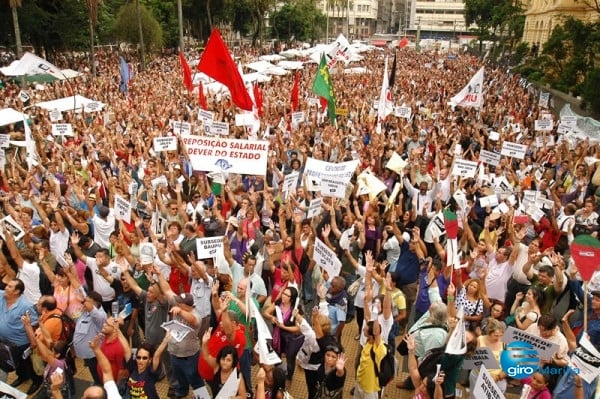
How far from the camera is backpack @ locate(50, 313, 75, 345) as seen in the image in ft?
16.0

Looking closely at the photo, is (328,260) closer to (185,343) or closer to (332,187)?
(185,343)

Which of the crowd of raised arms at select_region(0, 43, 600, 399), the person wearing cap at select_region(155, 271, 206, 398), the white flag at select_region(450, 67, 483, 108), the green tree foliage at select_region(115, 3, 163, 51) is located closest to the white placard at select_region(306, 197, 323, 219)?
the crowd of raised arms at select_region(0, 43, 600, 399)

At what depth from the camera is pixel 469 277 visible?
20.1 feet

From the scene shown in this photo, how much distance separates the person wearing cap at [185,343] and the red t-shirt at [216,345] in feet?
0.74

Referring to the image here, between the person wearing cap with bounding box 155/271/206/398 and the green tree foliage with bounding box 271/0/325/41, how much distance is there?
6508 centimetres

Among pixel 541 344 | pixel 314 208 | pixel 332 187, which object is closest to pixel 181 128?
pixel 332 187

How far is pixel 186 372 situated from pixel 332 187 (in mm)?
3905

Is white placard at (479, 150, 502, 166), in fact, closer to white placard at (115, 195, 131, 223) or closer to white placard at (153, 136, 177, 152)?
white placard at (153, 136, 177, 152)

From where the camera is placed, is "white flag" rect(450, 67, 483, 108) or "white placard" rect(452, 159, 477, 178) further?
"white flag" rect(450, 67, 483, 108)

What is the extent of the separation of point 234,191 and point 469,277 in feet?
13.7

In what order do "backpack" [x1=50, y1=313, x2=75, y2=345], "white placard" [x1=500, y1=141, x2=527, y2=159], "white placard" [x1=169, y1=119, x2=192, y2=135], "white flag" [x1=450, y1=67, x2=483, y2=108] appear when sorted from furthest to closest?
"white flag" [x1=450, y1=67, x2=483, y2=108] → "white placard" [x1=169, y1=119, x2=192, y2=135] → "white placard" [x1=500, y1=141, x2=527, y2=159] → "backpack" [x1=50, y1=313, x2=75, y2=345]

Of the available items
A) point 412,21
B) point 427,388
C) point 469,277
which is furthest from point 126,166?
point 412,21

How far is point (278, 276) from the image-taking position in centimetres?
579

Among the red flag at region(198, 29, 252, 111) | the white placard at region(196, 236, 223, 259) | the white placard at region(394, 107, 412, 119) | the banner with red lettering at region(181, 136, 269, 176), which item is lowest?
the white placard at region(196, 236, 223, 259)
